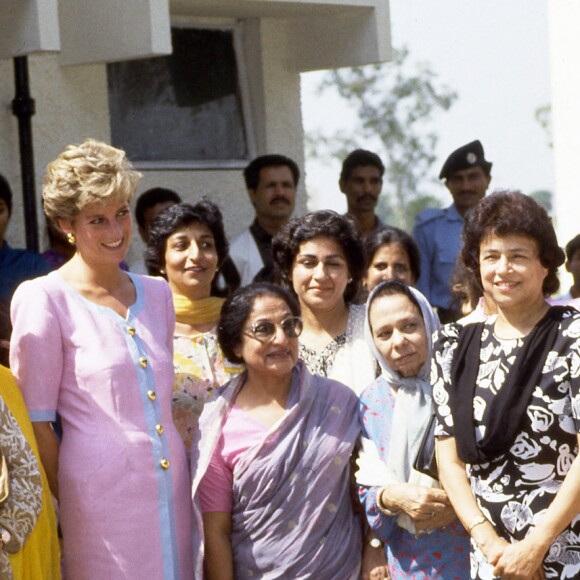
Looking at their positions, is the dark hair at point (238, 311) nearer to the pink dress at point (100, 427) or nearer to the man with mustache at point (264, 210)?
the pink dress at point (100, 427)

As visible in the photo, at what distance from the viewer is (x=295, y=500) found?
197 inches

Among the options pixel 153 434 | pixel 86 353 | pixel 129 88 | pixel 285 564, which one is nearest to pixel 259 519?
pixel 285 564

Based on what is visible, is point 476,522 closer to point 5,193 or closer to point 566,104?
point 5,193

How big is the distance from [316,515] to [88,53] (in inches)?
153

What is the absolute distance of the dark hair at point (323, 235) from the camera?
5.83 m

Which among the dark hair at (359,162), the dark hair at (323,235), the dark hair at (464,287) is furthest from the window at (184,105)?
the dark hair at (323,235)

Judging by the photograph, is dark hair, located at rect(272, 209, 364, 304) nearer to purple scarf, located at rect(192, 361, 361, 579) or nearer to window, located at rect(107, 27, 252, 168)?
purple scarf, located at rect(192, 361, 361, 579)

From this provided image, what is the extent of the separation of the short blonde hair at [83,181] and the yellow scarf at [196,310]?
96 cm

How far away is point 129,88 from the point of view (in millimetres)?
8852

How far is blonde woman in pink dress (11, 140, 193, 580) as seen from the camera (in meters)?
4.77

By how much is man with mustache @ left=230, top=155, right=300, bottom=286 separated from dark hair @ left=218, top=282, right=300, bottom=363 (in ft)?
6.57

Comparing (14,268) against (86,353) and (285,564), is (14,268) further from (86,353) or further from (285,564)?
(285,564)

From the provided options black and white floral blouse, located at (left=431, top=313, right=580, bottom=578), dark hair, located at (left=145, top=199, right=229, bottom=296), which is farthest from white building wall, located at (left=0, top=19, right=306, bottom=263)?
black and white floral blouse, located at (left=431, top=313, right=580, bottom=578)

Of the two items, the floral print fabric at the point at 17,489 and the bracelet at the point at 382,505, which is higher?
the floral print fabric at the point at 17,489
